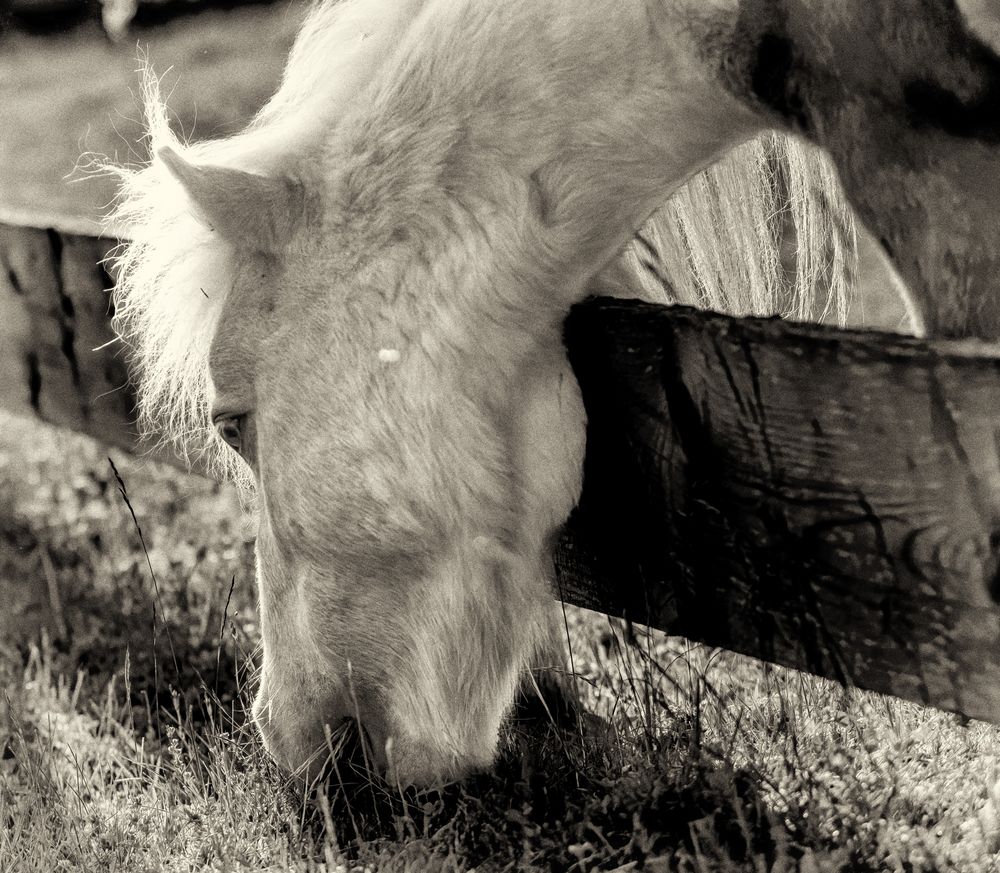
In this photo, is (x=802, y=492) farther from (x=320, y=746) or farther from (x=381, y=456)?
(x=320, y=746)

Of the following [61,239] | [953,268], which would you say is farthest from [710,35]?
[61,239]

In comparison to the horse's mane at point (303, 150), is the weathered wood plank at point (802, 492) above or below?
below

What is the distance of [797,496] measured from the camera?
6.39 feet

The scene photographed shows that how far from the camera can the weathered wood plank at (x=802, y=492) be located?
1718 mm

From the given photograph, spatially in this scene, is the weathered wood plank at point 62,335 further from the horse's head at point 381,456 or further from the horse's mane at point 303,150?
the horse's head at point 381,456

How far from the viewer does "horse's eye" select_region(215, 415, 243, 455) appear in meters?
2.44

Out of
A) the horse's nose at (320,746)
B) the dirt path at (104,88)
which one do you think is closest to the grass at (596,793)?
the horse's nose at (320,746)

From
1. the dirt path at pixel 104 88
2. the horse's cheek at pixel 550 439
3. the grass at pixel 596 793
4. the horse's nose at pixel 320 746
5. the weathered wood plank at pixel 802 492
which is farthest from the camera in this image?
the dirt path at pixel 104 88

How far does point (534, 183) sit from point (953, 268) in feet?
2.18

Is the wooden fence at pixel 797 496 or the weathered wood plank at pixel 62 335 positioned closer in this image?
the wooden fence at pixel 797 496

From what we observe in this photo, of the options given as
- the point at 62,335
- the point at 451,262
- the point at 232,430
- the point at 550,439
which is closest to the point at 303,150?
the point at 451,262

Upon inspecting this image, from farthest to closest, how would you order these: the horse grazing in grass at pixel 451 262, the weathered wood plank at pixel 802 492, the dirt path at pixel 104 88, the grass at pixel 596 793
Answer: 1. the dirt path at pixel 104 88
2. the grass at pixel 596 793
3. the horse grazing in grass at pixel 451 262
4. the weathered wood plank at pixel 802 492

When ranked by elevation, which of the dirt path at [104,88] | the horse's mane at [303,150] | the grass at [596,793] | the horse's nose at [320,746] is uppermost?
the dirt path at [104,88]

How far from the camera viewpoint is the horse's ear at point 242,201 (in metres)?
2.23
